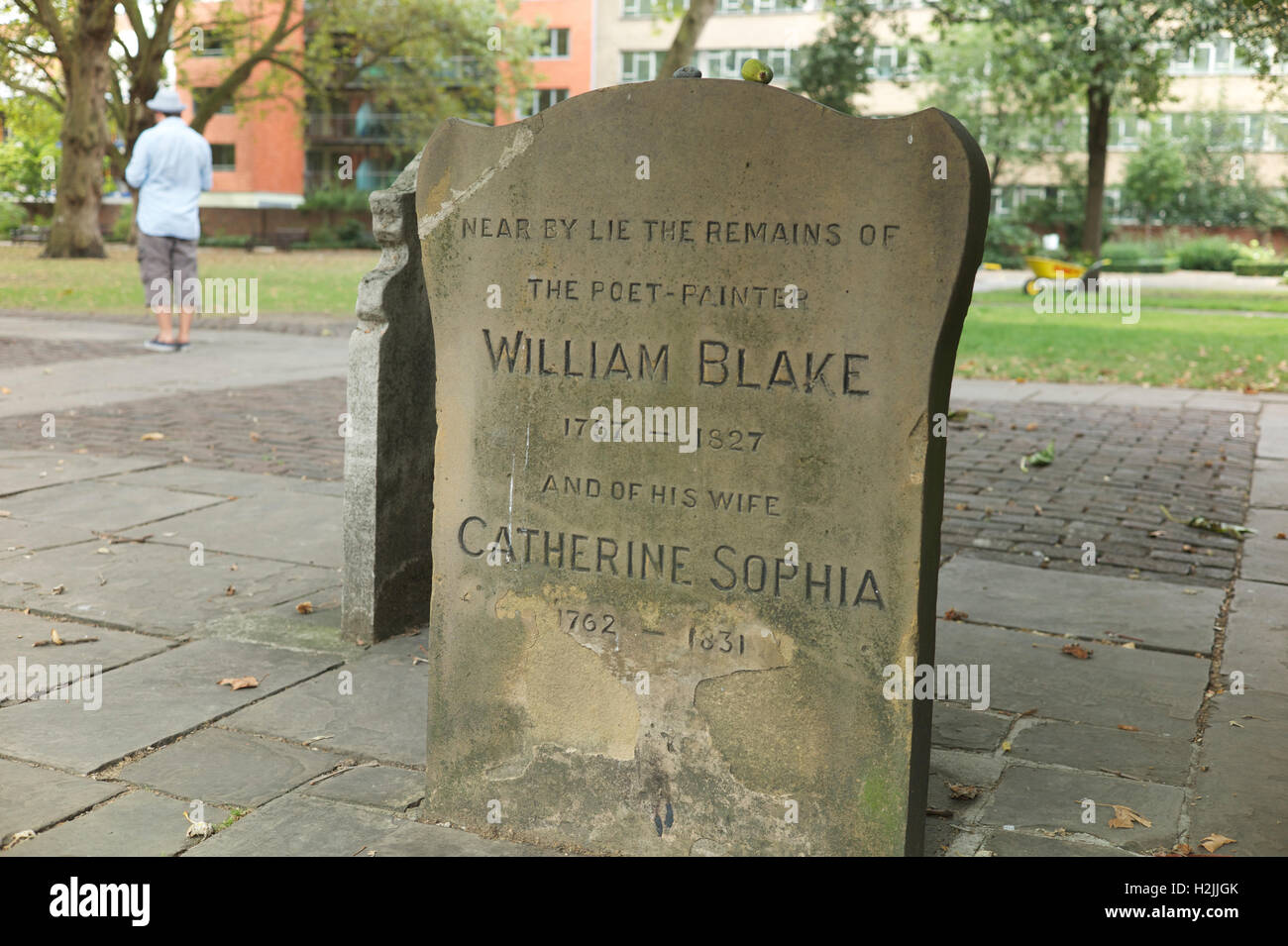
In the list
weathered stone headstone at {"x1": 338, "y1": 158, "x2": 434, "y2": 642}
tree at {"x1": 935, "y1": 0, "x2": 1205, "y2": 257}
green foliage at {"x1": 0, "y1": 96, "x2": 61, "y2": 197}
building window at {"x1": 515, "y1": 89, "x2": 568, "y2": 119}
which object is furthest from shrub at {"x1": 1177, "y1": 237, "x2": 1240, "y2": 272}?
weathered stone headstone at {"x1": 338, "y1": 158, "x2": 434, "y2": 642}

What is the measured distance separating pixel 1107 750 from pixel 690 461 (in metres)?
1.75

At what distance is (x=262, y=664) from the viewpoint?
446 cm

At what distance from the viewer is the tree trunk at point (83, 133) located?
1121 inches

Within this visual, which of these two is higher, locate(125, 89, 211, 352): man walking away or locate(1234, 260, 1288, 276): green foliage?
locate(1234, 260, 1288, 276): green foliage

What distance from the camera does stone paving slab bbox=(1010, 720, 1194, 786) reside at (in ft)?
12.1

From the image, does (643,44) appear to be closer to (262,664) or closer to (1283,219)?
(1283,219)

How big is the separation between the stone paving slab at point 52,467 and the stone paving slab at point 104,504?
0.52 ft

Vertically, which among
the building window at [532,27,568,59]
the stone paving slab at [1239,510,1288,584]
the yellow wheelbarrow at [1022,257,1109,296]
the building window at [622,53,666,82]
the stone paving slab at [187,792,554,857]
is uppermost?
the building window at [532,27,568,59]

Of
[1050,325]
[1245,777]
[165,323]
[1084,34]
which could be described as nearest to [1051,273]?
[1084,34]

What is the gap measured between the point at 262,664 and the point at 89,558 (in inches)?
66.6

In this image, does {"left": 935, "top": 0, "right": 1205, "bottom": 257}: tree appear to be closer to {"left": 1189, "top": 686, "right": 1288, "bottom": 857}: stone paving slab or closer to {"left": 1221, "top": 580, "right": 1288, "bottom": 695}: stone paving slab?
{"left": 1221, "top": 580, "right": 1288, "bottom": 695}: stone paving slab

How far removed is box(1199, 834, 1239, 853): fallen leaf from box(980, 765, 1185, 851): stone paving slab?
7 centimetres

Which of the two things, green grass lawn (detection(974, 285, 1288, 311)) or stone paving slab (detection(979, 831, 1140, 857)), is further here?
green grass lawn (detection(974, 285, 1288, 311))

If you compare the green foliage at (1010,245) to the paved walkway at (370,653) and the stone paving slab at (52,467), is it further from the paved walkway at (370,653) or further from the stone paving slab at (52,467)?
the stone paving slab at (52,467)
